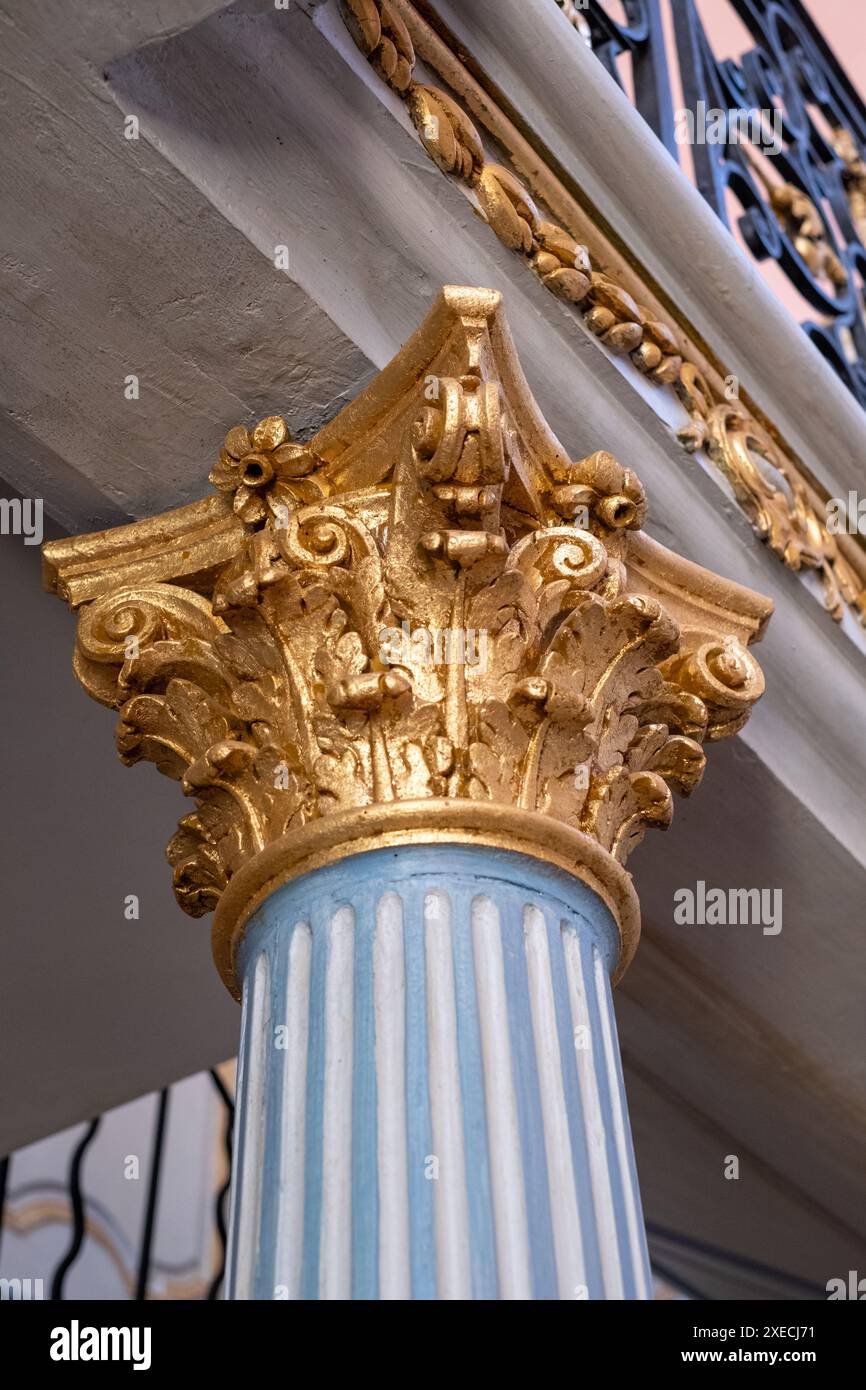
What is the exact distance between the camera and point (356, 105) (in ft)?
7.48

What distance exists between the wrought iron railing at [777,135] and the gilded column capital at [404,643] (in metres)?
1.32

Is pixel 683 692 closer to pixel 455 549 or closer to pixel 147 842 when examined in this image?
Result: pixel 455 549

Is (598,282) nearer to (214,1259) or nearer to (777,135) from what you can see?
(777,135)

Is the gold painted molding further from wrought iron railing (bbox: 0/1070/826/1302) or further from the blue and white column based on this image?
wrought iron railing (bbox: 0/1070/826/1302)

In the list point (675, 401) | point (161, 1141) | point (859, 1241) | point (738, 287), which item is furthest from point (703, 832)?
point (161, 1141)

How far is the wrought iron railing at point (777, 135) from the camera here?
10.8 feet

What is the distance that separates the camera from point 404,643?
201cm

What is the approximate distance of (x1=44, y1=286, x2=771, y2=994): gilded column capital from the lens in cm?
195

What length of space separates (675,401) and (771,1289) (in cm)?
269

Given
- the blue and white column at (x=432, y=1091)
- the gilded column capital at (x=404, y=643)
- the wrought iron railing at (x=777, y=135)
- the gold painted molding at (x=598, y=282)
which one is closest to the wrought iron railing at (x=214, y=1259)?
the gold painted molding at (x=598, y=282)

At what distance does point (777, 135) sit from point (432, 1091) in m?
2.69

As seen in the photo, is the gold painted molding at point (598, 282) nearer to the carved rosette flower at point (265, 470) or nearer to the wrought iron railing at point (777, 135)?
the wrought iron railing at point (777, 135)

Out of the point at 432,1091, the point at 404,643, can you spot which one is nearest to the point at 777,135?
the point at 404,643

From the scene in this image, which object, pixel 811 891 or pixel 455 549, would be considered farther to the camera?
pixel 811 891
